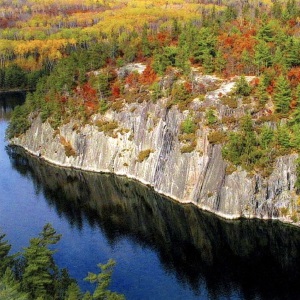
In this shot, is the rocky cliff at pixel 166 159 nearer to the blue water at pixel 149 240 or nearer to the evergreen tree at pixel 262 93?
the blue water at pixel 149 240

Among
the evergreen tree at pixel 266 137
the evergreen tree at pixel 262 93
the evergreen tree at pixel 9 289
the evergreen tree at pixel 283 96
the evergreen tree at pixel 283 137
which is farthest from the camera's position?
the evergreen tree at pixel 262 93

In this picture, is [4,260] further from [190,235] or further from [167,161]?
[167,161]

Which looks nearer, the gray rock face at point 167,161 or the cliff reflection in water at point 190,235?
the cliff reflection in water at point 190,235

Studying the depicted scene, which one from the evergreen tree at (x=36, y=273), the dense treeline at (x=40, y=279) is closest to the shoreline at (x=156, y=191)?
the dense treeline at (x=40, y=279)

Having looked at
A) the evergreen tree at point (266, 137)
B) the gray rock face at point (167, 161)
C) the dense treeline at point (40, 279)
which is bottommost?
the gray rock face at point (167, 161)

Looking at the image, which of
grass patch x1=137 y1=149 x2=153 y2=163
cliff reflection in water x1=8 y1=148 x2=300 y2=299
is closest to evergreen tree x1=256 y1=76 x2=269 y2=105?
cliff reflection in water x1=8 y1=148 x2=300 y2=299

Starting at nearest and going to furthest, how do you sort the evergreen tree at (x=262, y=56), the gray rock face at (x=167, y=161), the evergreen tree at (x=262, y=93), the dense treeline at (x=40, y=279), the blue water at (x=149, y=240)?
the dense treeline at (x=40, y=279) → the blue water at (x=149, y=240) → the gray rock face at (x=167, y=161) → the evergreen tree at (x=262, y=93) → the evergreen tree at (x=262, y=56)

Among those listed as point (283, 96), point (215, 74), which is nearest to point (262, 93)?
point (283, 96)

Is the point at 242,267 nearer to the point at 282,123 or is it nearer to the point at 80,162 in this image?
the point at 282,123
